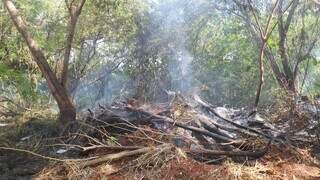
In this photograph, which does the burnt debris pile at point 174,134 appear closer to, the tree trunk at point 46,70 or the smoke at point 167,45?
the tree trunk at point 46,70

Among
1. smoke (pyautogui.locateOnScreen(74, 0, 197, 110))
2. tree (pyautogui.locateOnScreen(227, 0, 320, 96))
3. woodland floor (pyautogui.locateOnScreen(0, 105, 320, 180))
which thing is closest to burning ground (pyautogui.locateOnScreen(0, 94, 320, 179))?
woodland floor (pyautogui.locateOnScreen(0, 105, 320, 180))

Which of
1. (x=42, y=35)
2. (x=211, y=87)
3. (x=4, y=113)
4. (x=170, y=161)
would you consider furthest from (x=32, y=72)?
(x=170, y=161)

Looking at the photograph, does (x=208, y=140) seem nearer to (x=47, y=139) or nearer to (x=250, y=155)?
(x=250, y=155)

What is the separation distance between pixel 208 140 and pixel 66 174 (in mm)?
2058

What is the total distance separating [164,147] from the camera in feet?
18.3

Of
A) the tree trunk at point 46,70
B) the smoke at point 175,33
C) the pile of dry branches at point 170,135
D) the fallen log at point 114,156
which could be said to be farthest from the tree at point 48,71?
the smoke at point 175,33

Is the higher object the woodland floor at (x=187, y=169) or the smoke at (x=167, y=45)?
the smoke at (x=167, y=45)

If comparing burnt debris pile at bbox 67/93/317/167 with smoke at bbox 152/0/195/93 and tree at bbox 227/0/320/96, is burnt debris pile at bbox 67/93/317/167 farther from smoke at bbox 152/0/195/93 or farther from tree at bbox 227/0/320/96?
smoke at bbox 152/0/195/93

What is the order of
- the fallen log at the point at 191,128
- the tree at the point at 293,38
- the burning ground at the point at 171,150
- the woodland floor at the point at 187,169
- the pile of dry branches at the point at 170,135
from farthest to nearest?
the tree at the point at 293,38 → the fallen log at the point at 191,128 → the pile of dry branches at the point at 170,135 → the burning ground at the point at 171,150 → the woodland floor at the point at 187,169

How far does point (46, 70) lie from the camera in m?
7.97

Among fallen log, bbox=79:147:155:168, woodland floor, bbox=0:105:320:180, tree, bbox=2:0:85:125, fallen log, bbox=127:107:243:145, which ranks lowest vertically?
woodland floor, bbox=0:105:320:180

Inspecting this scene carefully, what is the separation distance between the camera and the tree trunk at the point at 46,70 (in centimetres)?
784

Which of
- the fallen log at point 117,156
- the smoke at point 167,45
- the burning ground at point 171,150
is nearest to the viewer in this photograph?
the burning ground at point 171,150

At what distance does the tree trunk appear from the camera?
7836 mm
